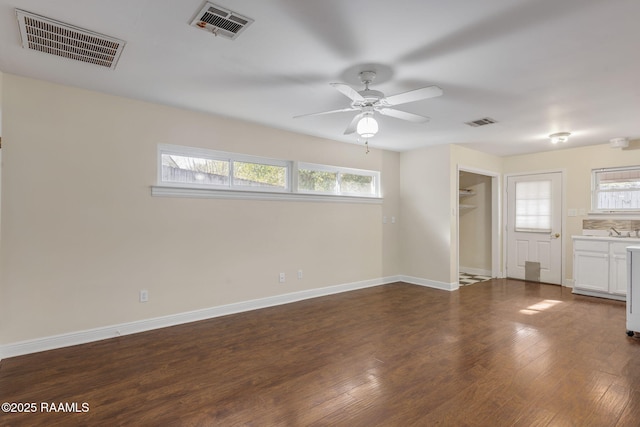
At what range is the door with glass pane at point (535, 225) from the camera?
232 inches

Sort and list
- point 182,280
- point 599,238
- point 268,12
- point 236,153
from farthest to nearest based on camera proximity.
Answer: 1. point 599,238
2. point 236,153
3. point 182,280
4. point 268,12

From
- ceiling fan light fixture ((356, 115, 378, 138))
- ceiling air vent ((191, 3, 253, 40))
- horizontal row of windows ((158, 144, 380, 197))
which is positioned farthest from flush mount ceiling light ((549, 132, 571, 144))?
ceiling air vent ((191, 3, 253, 40))

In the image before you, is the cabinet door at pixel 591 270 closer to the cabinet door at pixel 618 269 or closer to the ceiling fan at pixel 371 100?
the cabinet door at pixel 618 269

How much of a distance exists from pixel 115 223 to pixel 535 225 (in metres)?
6.90

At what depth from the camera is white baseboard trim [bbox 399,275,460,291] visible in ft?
17.9

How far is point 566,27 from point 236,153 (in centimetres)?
A: 349

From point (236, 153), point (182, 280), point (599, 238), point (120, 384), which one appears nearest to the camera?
point (120, 384)

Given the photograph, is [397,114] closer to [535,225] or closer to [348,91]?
[348,91]

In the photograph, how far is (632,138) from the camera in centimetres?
500

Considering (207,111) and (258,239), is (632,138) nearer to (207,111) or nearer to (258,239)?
(258,239)

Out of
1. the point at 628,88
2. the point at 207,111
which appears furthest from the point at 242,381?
the point at 628,88

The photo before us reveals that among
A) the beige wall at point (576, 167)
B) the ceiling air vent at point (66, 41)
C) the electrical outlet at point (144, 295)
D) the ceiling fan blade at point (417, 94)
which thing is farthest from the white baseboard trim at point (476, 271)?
the ceiling air vent at point (66, 41)

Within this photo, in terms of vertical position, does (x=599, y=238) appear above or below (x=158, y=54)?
below

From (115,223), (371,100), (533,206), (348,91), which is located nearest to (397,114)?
(371,100)
